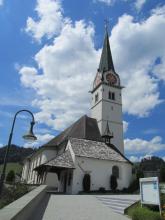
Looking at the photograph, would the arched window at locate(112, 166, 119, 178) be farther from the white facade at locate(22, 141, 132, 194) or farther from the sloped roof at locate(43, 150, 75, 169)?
the sloped roof at locate(43, 150, 75, 169)

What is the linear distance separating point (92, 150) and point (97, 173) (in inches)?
126

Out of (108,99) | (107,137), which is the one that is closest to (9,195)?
(107,137)

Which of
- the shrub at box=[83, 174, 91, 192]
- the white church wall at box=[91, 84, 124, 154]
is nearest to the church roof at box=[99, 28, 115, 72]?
the white church wall at box=[91, 84, 124, 154]

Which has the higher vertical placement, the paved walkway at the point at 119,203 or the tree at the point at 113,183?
the tree at the point at 113,183

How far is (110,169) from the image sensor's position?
29797mm

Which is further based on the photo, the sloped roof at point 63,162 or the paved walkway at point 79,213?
the sloped roof at point 63,162

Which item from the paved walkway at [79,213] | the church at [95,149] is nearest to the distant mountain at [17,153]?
the church at [95,149]

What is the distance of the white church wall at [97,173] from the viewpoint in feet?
89.3

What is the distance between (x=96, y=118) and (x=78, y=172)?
18968 millimetres

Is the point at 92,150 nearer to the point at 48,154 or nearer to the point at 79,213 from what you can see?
the point at 48,154

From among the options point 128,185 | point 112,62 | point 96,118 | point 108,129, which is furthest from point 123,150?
point 112,62

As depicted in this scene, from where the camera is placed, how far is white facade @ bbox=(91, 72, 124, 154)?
4269 centimetres

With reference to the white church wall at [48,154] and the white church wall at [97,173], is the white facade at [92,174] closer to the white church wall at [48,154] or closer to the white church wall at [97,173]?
the white church wall at [97,173]

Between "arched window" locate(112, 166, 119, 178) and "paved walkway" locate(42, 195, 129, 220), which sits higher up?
"arched window" locate(112, 166, 119, 178)
